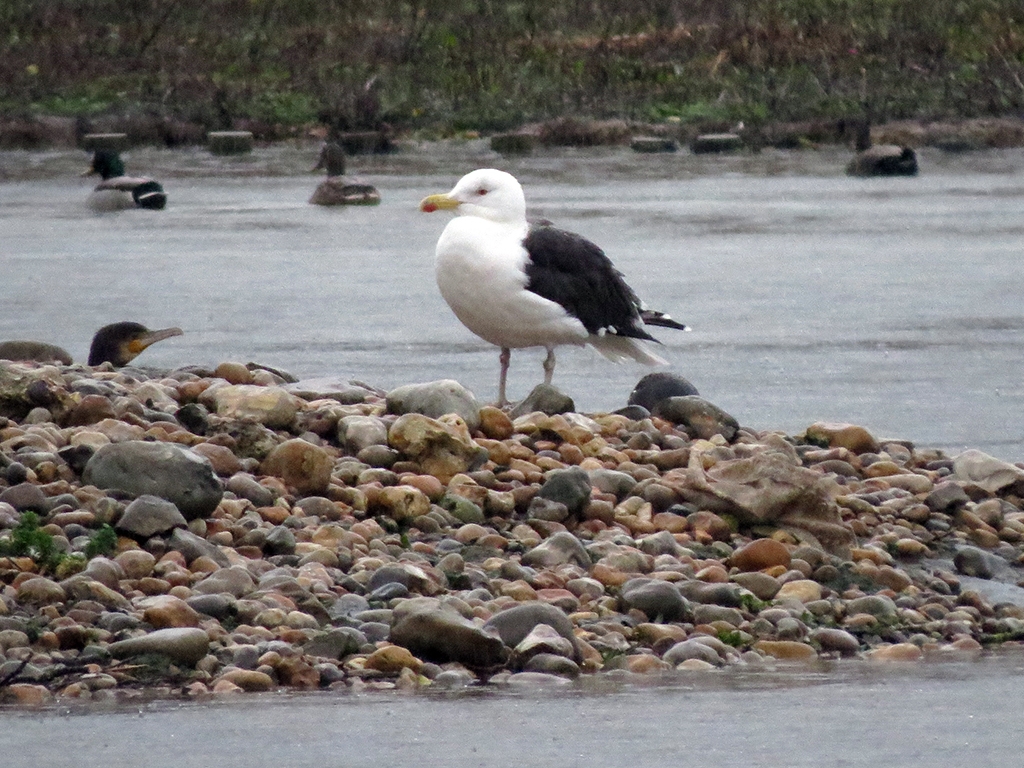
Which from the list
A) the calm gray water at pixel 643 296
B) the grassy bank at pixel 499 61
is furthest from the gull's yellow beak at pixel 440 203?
the grassy bank at pixel 499 61

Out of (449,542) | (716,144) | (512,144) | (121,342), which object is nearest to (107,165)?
(512,144)

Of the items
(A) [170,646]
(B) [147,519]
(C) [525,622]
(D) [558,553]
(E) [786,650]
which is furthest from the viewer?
(D) [558,553]

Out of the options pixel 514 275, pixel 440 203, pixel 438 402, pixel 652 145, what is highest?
pixel 440 203

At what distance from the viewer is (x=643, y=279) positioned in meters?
17.2

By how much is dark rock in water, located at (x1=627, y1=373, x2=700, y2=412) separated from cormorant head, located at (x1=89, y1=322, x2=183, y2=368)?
2.72 meters

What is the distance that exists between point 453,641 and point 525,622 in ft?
1.02

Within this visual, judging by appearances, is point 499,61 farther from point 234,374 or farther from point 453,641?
point 453,641

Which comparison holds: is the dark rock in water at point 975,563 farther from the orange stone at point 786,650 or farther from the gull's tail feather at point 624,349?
the gull's tail feather at point 624,349

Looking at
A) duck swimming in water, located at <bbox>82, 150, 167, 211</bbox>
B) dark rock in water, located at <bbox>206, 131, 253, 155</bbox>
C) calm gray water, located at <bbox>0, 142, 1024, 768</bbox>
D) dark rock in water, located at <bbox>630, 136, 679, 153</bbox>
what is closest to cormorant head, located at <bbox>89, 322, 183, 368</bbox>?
calm gray water, located at <bbox>0, 142, 1024, 768</bbox>

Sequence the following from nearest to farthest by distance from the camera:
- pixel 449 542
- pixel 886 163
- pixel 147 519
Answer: pixel 147 519 → pixel 449 542 → pixel 886 163

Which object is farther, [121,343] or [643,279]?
[643,279]

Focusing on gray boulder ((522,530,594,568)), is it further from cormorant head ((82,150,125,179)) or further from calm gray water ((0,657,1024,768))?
cormorant head ((82,150,125,179))

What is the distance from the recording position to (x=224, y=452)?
8.55 meters

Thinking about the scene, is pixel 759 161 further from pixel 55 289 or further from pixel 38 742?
pixel 38 742
